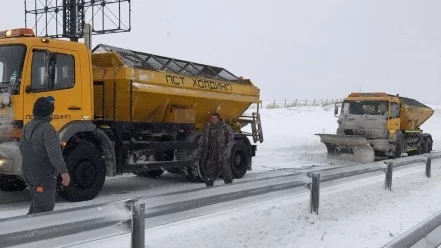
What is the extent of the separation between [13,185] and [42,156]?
459cm

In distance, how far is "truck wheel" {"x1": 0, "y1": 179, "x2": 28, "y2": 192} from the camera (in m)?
8.66

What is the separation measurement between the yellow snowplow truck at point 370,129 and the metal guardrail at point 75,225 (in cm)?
1353

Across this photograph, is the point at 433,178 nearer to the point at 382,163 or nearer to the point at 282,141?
the point at 382,163

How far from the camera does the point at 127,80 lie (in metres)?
9.09

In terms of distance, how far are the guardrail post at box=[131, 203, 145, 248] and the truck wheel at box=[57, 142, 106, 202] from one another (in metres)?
4.02

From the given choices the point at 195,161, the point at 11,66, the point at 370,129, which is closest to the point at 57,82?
the point at 11,66

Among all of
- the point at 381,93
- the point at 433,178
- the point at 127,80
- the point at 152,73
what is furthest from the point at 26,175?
the point at 381,93

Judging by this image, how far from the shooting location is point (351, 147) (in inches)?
664

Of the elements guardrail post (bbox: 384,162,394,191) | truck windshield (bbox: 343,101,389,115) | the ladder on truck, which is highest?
truck windshield (bbox: 343,101,389,115)

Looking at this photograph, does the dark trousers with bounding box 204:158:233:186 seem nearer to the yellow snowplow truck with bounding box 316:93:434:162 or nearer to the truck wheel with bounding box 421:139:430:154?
the yellow snowplow truck with bounding box 316:93:434:162

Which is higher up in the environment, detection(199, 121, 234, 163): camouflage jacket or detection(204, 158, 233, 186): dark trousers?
detection(199, 121, 234, 163): camouflage jacket

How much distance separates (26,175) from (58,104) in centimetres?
311

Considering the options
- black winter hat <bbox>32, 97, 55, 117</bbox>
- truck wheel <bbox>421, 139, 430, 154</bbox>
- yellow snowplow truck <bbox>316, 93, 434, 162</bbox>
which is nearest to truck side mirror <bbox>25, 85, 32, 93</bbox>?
black winter hat <bbox>32, 97, 55, 117</bbox>

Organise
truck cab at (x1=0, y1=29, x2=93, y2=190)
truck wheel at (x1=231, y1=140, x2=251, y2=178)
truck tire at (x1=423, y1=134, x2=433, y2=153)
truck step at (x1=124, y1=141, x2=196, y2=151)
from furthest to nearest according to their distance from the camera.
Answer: truck tire at (x1=423, y1=134, x2=433, y2=153), truck wheel at (x1=231, y1=140, x2=251, y2=178), truck step at (x1=124, y1=141, x2=196, y2=151), truck cab at (x1=0, y1=29, x2=93, y2=190)
